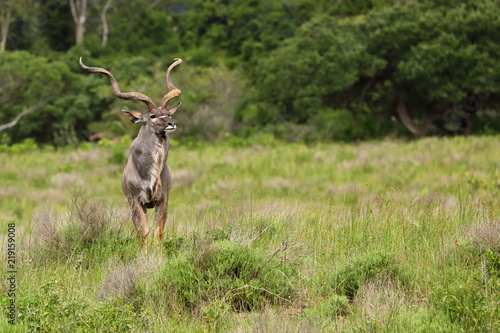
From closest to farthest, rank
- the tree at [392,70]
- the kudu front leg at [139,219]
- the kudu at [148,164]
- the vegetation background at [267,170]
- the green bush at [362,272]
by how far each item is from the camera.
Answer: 1. the vegetation background at [267,170]
2. the green bush at [362,272]
3. the kudu front leg at [139,219]
4. the kudu at [148,164]
5. the tree at [392,70]

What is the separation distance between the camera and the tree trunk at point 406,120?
33372mm

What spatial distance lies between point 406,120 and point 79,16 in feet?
94.8

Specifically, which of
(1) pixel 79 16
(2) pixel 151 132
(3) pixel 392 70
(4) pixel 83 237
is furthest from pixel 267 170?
(1) pixel 79 16

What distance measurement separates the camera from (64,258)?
21.7ft

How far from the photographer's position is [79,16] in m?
52.2

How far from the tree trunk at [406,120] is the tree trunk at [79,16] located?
87.4ft

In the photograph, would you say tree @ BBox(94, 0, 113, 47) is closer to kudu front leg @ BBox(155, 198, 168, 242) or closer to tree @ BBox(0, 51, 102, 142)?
tree @ BBox(0, 51, 102, 142)

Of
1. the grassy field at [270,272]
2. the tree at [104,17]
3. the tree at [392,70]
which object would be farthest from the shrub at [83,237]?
the tree at [104,17]

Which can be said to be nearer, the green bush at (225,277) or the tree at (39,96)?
the green bush at (225,277)

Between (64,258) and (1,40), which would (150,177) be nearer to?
(64,258)

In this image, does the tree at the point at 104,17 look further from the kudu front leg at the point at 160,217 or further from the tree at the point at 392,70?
the kudu front leg at the point at 160,217

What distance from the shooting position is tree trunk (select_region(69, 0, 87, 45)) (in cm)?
5091

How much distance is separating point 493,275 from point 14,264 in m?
4.18

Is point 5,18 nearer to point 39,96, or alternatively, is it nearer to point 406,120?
point 39,96
